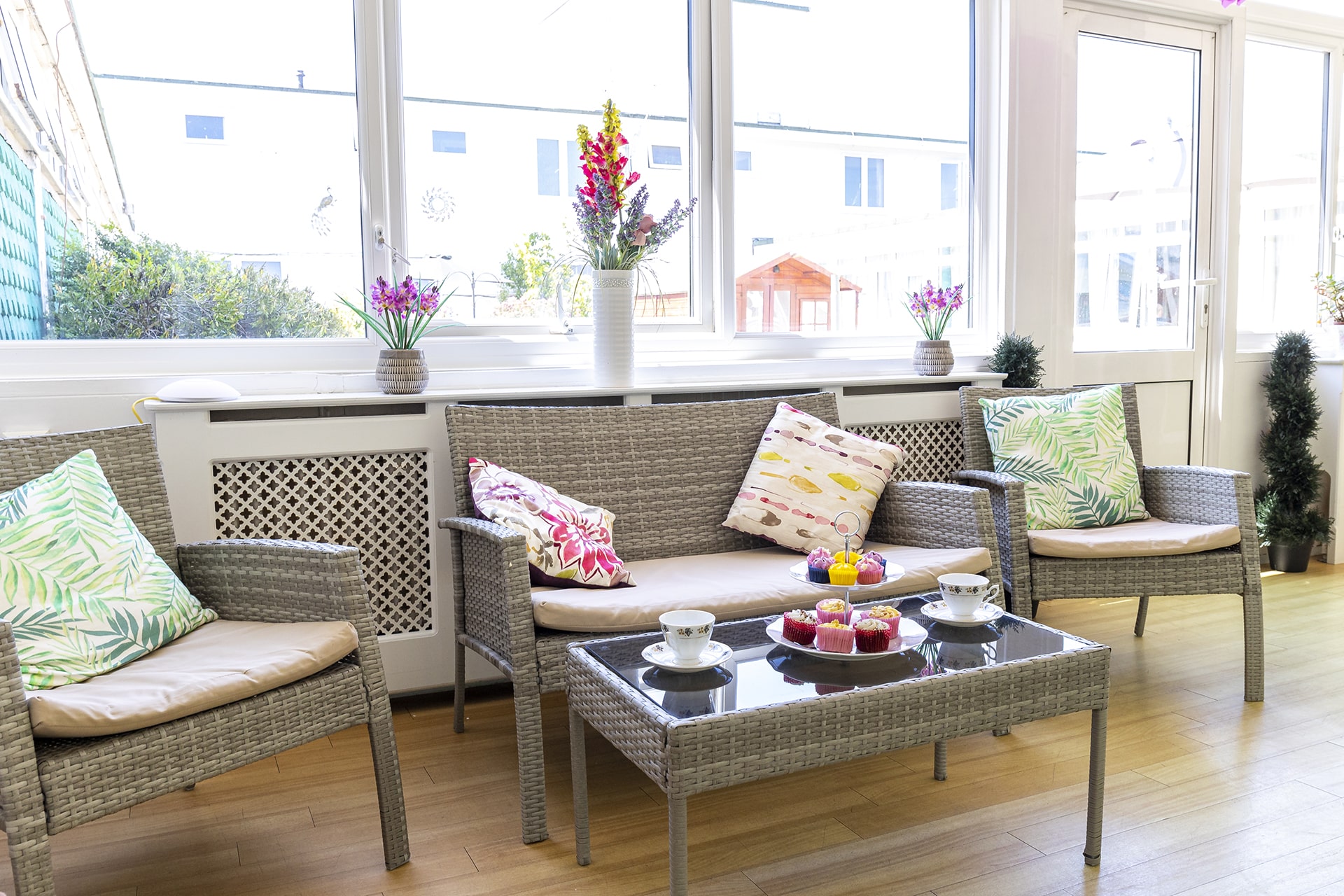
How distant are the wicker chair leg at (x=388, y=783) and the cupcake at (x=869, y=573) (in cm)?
92

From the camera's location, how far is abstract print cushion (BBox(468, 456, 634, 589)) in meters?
2.20

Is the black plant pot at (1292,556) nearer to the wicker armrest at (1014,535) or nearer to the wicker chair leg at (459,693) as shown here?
the wicker armrest at (1014,535)

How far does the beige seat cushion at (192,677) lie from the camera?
57.9 inches

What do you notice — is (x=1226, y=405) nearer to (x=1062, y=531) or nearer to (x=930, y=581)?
(x=1062, y=531)

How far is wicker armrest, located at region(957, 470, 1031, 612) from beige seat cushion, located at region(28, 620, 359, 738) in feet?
5.40

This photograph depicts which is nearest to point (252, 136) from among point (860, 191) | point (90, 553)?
point (90, 553)

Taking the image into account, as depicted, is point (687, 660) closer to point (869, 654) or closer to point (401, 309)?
point (869, 654)

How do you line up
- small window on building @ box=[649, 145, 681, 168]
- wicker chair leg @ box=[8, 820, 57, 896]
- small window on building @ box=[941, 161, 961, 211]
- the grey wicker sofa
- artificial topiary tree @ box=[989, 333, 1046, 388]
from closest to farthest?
wicker chair leg @ box=[8, 820, 57, 896], the grey wicker sofa, small window on building @ box=[649, 145, 681, 168], artificial topiary tree @ box=[989, 333, 1046, 388], small window on building @ box=[941, 161, 961, 211]

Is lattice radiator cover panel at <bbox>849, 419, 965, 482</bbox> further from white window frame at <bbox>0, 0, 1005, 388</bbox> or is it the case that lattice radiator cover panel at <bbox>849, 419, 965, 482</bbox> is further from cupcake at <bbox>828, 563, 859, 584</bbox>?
cupcake at <bbox>828, 563, 859, 584</bbox>

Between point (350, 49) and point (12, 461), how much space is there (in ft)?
4.87

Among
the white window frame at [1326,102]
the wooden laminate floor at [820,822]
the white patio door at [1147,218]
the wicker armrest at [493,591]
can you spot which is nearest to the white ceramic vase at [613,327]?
the wicker armrest at [493,591]

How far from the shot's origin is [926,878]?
178 cm

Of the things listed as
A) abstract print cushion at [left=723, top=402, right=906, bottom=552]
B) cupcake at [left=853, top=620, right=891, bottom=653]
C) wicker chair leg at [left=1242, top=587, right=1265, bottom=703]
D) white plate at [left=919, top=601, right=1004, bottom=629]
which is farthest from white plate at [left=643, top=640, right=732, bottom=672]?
wicker chair leg at [left=1242, top=587, right=1265, bottom=703]

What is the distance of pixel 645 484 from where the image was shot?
2641 mm
